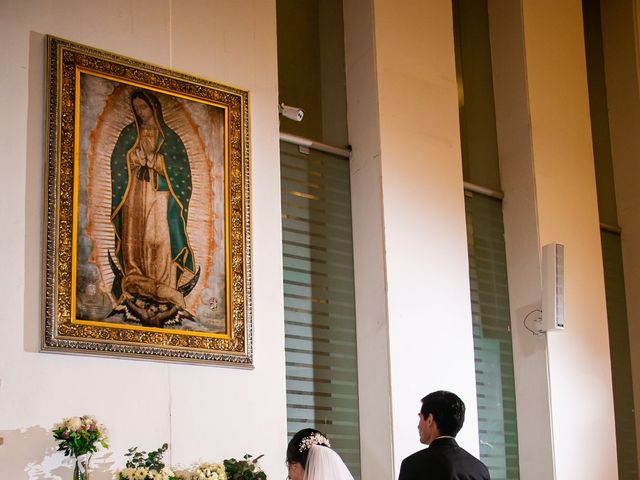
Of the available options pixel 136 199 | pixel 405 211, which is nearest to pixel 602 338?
pixel 405 211

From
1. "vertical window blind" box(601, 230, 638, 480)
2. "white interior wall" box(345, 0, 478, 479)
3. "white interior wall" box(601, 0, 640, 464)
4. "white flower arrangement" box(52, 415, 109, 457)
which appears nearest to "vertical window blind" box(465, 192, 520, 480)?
"white interior wall" box(345, 0, 478, 479)

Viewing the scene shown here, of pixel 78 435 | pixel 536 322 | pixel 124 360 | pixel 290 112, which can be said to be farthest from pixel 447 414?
pixel 536 322

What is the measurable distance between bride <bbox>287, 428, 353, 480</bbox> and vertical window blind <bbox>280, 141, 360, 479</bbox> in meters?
1.29

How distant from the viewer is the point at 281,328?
831 centimetres

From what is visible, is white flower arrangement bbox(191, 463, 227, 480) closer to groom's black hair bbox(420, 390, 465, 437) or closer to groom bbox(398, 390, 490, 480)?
groom bbox(398, 390, 490, 480)

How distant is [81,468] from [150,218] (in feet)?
6.16

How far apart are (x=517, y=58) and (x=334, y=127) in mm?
2622

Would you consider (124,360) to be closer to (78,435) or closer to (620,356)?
(78,435)

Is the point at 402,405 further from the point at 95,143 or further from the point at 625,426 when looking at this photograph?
the point at 625,426

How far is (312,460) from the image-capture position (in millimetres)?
7375

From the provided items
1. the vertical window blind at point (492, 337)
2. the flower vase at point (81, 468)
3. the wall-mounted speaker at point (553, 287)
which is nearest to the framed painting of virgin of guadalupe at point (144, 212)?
the flower vase at point (81, 468)

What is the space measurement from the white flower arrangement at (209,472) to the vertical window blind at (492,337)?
4.16 metres

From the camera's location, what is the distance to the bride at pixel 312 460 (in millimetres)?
7344

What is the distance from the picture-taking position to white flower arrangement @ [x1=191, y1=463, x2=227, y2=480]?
6.80 m
